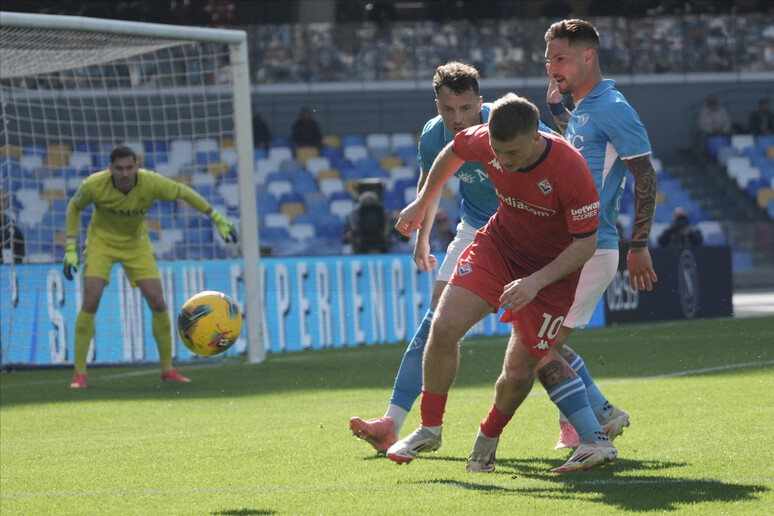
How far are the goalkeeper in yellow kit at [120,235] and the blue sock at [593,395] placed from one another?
489 cm

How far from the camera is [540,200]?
4812mm

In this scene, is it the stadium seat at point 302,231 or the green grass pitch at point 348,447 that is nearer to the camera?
the green grass pitch at point 348,447

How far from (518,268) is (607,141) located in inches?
39.5

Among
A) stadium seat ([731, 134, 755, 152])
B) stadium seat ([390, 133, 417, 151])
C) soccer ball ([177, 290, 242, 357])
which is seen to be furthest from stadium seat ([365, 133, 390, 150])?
soccer ball ([177, 290, 242, 357])

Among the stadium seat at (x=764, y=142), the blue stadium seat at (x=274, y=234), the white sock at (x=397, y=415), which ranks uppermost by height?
the stadium seat at (x=764, y=142)

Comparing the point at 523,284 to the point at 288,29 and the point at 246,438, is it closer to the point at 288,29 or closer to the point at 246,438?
the point at 246,438

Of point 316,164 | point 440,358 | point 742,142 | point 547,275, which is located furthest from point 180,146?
point 547,275

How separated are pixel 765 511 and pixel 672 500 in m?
0.41

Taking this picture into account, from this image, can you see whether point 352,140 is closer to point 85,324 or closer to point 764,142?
point 764,142

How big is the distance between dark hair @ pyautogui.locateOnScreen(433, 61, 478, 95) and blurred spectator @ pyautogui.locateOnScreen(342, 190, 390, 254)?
357 inches

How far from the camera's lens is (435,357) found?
5148mm

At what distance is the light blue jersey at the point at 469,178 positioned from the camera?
5945mm

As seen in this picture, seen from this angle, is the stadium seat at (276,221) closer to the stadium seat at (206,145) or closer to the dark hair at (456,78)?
the stadium seat at (206,145)

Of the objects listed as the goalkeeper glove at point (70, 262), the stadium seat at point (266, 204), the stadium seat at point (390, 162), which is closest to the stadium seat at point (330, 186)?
the stadium seat at point (266, 204)
